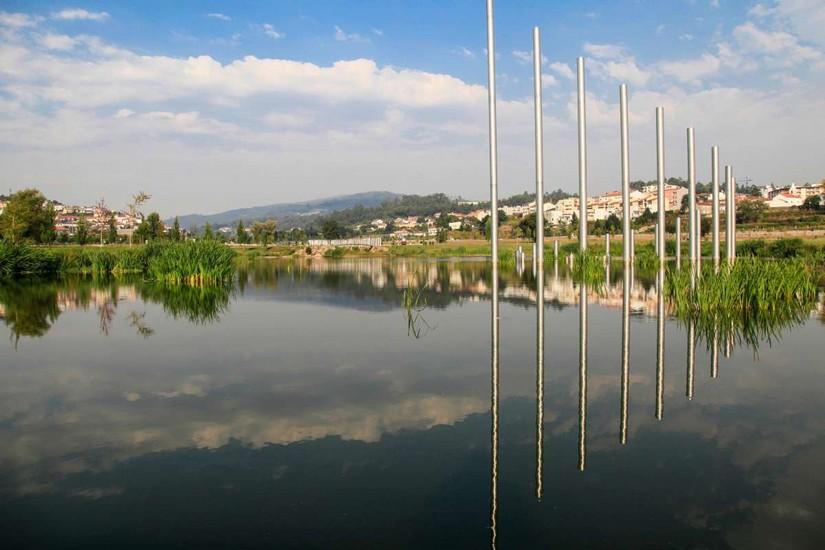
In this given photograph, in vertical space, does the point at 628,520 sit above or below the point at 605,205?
below

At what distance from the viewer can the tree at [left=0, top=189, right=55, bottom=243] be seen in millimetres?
43281

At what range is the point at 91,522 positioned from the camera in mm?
2623

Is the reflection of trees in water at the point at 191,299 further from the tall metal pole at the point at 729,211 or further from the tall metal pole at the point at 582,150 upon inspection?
the tall metal pole at the point at 729,211

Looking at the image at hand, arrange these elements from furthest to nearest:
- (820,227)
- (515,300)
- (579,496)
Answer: (820,227), (515,300), (579,496)

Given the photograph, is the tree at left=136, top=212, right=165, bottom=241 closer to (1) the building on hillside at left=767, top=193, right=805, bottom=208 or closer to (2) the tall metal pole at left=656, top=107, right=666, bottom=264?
(2) the tall metal pole at left=656, top=107, right=666, bottom=264

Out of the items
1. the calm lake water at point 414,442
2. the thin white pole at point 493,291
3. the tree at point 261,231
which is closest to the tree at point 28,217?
the tree at point 261,231

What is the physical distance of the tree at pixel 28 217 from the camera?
43281 mm

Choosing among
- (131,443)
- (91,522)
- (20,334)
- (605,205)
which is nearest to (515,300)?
(20,334)

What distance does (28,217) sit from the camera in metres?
44.9

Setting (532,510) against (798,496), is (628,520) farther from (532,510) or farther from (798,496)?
(798,496)

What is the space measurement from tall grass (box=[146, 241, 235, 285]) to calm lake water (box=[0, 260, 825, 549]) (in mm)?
10861

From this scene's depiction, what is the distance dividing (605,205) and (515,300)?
349 ft

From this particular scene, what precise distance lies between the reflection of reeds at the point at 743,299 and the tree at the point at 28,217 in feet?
143

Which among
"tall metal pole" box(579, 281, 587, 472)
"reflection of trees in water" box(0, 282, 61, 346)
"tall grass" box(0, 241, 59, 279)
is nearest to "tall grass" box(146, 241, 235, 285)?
"reflection of trees in water" box(0, 282, 61, 346)
